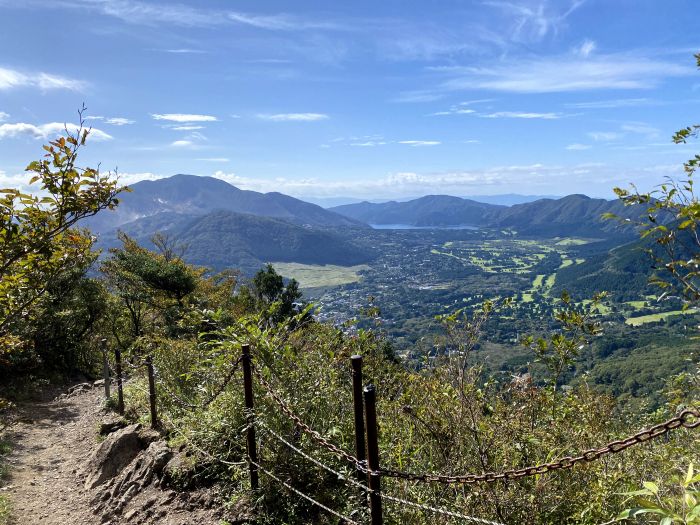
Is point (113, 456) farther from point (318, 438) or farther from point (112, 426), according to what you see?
point (318, 438)

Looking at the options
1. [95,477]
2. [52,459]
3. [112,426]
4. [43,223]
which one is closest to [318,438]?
[43,223]

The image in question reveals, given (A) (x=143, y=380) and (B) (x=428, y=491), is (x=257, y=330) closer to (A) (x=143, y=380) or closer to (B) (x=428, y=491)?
(B) (x=428, y=491)

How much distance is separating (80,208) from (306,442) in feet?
8.44

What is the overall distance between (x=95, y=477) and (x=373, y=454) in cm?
506

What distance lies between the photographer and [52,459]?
741 centimetres

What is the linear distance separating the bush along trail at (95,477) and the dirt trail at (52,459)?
1 centimetres

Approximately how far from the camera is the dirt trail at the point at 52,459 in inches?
221

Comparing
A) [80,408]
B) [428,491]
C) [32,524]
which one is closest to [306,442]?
[428,491]

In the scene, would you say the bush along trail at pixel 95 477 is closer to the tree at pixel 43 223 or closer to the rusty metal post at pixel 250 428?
the rusty metal post at pixel 250 428

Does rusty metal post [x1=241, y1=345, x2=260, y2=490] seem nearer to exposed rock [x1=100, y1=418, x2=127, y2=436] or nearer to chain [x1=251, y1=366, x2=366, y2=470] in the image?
chain [x1=251, y1=366, x2=366, y2=470]

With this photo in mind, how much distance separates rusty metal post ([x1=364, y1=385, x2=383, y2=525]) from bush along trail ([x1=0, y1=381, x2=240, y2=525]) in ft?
5.58

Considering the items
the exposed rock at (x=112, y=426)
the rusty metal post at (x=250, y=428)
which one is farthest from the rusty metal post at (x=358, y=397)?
the exposed rock at (x=112, y=426)

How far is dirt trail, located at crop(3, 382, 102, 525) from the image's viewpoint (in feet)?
18.4

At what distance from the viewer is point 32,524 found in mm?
5371
